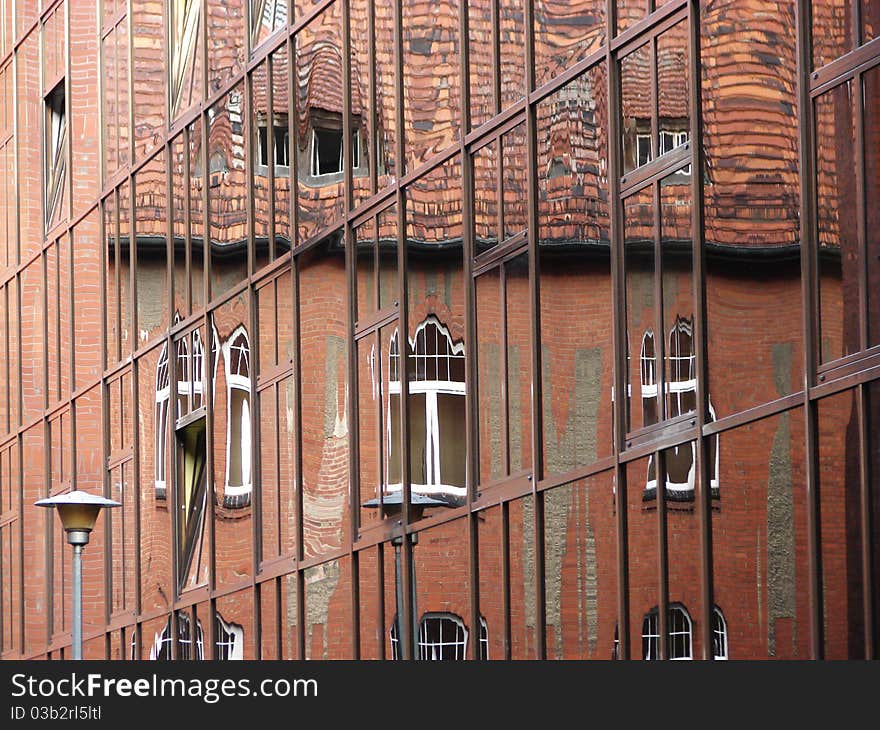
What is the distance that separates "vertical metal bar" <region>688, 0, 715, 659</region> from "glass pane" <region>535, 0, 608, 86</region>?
133 centimetres

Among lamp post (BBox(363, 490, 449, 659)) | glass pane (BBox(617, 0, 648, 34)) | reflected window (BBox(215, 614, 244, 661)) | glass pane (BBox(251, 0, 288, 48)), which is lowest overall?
reflected window (BBox(215, 614, 244, 661))

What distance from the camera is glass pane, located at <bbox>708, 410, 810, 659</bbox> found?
44.1 ft

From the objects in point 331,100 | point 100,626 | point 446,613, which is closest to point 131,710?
point 446,613

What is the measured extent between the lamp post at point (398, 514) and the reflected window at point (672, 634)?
3388 mm

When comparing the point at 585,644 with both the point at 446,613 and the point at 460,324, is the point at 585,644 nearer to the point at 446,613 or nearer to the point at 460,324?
the point at 446,613

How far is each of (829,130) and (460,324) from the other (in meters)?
5.22

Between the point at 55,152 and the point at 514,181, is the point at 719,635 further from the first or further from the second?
the point at 55,152

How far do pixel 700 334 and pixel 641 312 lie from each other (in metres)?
0.90

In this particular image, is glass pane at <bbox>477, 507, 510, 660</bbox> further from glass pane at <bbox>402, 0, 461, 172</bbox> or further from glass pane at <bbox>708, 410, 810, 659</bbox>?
glass pane at <bbox>402, 0, 461, 172</bbox>

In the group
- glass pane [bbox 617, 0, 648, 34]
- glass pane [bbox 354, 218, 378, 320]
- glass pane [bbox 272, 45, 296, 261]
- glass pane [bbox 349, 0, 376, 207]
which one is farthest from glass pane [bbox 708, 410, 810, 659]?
glass pane [bbox 272, 45, 296, 261]

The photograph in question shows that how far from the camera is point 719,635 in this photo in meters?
14.1

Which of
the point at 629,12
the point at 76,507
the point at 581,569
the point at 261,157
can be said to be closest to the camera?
the point at 629,12

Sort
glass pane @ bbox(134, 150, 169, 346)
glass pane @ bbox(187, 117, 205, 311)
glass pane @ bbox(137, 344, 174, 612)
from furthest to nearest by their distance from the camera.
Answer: glass pane @ bbox(134, 150, 169, 346)
glass pane @ bbox(137, 344, 174, 612)
glass pane @ bbox(187, 117, 205, 311)

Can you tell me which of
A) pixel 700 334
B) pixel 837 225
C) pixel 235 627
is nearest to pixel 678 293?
pixel 700 334
